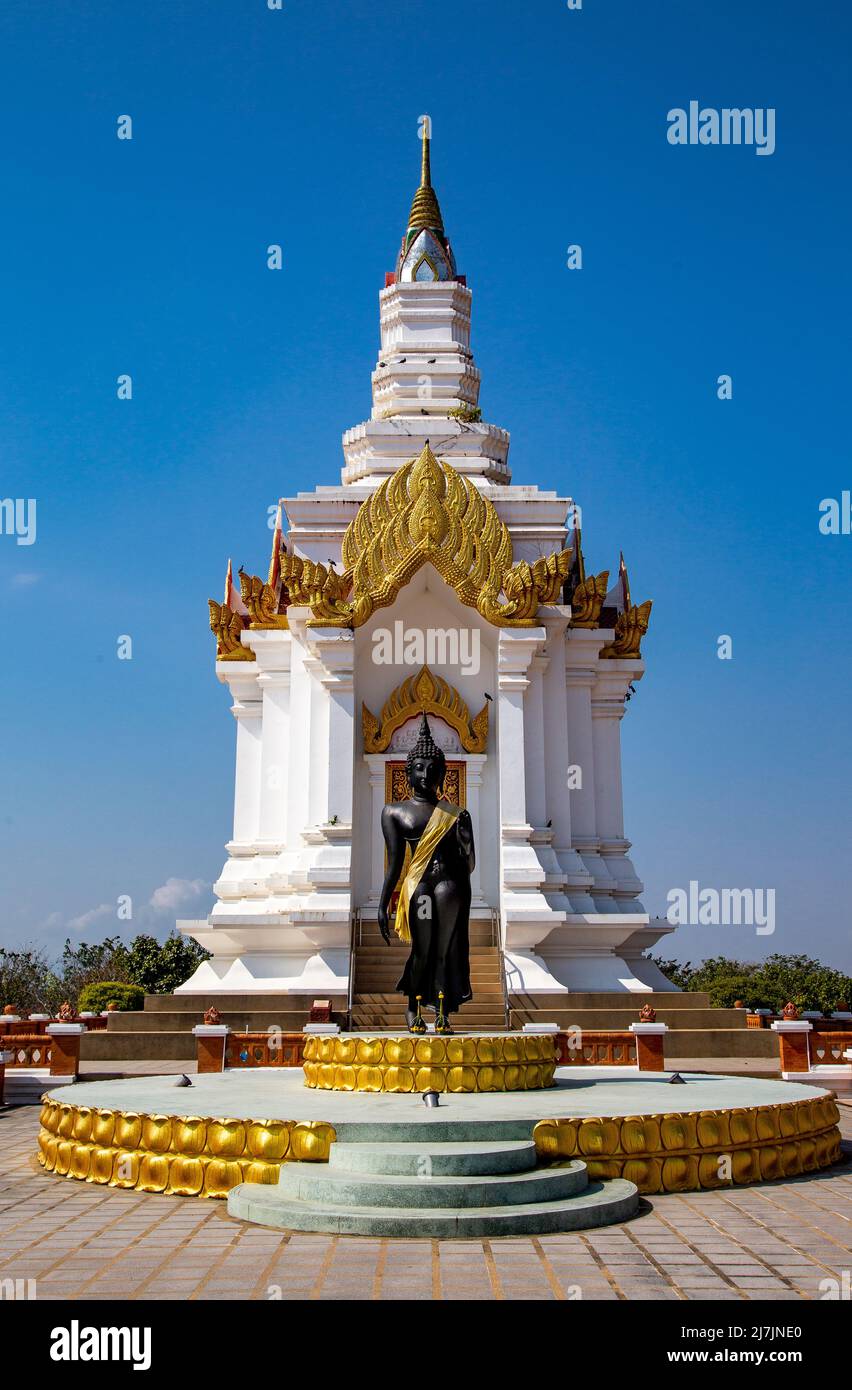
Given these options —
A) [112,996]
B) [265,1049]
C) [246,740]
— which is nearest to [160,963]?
[112,996]

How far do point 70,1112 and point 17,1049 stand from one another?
21.8ft

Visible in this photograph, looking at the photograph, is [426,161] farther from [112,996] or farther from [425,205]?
[112,996]

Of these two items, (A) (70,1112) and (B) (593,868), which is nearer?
(A) (70,1112)

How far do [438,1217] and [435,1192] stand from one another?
275mm

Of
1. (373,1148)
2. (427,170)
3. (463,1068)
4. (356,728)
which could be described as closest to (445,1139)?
(373,1148)

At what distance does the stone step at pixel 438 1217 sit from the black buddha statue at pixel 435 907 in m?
3.71

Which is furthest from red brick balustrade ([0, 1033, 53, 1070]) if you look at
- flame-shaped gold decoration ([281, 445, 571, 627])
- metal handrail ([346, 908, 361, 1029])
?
flame-shaped gold decoration ([281, 445, 571, 627])

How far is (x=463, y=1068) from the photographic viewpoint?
9477mm

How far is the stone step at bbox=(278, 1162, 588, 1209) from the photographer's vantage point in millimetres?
6859

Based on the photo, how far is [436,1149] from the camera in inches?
289

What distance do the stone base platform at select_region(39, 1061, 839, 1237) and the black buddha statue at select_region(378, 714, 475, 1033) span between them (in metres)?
1.34
